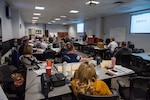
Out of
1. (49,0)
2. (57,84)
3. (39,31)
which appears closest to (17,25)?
(49,0)

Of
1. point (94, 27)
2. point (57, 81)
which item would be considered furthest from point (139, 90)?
point (94, 27)

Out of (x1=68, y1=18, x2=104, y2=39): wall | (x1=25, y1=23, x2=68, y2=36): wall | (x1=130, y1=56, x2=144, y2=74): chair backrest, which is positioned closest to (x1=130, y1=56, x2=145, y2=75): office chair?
(x1=130, y1=56, x2=144, y2=74): chair backrest

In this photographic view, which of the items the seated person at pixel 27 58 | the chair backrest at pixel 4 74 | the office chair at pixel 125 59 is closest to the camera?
the chair backrest at pixel 4 74

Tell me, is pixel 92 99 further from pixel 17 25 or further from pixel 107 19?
pixel 107 19

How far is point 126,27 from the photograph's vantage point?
820 centimetres

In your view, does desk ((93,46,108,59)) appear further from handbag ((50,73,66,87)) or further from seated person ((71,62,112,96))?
seated person ((71,62,112,96))

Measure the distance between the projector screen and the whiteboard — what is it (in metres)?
0.73

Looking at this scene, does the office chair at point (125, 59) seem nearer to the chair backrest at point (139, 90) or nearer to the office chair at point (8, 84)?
the chair backrest at point (139, 90)

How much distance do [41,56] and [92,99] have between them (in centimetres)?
376

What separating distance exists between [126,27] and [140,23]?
1.21 metres

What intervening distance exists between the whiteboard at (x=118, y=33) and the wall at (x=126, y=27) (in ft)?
0.72

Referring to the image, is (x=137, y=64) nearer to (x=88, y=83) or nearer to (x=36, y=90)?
(x=88, y=83)

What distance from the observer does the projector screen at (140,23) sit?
665 centimetres

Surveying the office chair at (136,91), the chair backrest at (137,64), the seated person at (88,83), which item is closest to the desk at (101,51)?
the chair backrest at (137,64)
